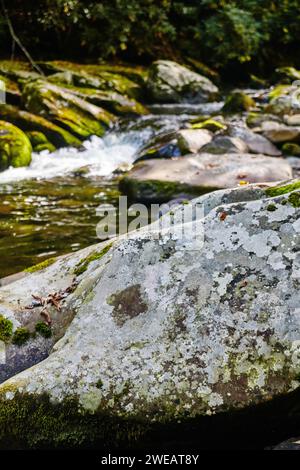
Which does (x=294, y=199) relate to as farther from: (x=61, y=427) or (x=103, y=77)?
(x=103, y=77)

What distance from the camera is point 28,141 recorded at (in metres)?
11.3

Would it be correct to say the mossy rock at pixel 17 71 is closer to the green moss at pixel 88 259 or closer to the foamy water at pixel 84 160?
the foamy water at pixel 84 160

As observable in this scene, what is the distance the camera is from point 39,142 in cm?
1185

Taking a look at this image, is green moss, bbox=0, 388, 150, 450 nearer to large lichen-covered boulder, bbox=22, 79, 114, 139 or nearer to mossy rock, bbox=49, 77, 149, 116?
large lichen-covered boulder, bbox=22, 79, 114, 139

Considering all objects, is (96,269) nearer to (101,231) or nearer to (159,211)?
(101,231)

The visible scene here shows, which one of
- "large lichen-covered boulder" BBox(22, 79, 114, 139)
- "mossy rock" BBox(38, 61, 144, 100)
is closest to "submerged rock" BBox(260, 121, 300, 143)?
"large lichen-covered boulder" BBox(22, 79, 114, 139)

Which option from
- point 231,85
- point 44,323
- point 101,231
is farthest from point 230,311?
point 231,85

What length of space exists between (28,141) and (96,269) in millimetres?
8737

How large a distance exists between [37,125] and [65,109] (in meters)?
1.19

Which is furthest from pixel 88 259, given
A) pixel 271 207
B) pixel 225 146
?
pixel 225 146

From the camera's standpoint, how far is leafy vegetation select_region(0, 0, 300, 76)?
1797 centimetres

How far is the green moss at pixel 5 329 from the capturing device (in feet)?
9.65

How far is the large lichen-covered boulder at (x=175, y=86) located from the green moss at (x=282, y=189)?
13871mm
